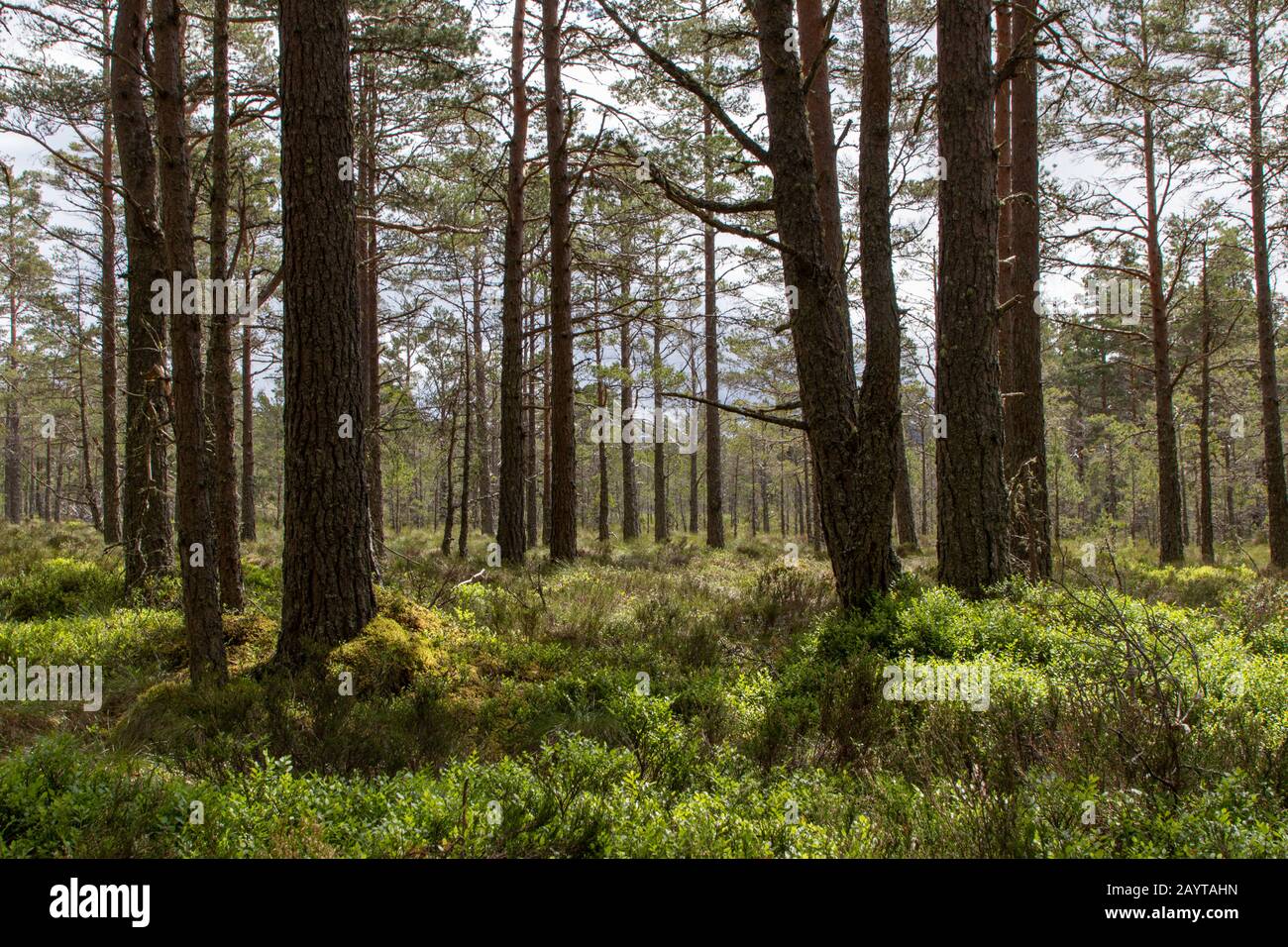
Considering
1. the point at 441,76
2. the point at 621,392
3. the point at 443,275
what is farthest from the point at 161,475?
the point at 621,392

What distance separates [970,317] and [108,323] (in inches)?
703

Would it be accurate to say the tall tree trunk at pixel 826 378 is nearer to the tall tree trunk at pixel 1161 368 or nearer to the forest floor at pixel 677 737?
the forest floor at pixel 677 737

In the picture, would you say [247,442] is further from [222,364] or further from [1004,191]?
[1004,191]

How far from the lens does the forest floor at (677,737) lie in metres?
2.79

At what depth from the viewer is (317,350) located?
532 cm

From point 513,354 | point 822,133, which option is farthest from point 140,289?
point 822,133

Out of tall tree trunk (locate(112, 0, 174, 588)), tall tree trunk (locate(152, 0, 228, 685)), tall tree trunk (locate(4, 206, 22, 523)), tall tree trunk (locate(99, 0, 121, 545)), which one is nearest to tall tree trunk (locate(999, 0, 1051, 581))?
tall tree trunk (locate(152, 0, 228, 685))

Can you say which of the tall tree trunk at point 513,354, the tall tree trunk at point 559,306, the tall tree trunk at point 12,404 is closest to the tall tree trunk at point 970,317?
the tall tree trunk at point 559,306

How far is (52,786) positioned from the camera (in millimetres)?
3156

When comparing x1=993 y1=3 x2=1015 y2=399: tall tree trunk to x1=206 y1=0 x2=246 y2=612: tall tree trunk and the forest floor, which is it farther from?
x1=206 y1=0 x2=246 y2=612: tall tree trunk

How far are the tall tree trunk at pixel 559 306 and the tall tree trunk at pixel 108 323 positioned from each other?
7840 mm

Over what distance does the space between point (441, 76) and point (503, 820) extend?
10296 mm

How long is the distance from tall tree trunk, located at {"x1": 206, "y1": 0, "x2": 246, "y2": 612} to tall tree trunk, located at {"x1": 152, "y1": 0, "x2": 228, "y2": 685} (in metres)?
0.74

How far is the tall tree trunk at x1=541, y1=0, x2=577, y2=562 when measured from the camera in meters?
11.3
